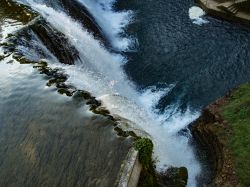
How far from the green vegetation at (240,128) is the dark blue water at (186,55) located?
1.57 metres

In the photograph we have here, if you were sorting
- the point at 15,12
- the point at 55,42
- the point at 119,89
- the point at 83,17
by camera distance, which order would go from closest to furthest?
the point at 55,42, the point at 15,12, the point at 119,89, the point at 83,17

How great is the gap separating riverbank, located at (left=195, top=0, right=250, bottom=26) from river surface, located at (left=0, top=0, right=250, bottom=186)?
1.12 ft

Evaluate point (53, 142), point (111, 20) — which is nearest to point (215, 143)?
point (53, 142)

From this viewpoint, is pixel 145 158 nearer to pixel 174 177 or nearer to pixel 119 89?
pixel 174 177

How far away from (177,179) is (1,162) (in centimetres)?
476

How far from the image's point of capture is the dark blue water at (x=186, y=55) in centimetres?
1606

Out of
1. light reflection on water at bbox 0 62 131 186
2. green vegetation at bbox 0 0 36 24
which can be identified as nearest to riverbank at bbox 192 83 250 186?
light reflection on water at bbox 0 62 131 186

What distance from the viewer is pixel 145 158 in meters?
9.86

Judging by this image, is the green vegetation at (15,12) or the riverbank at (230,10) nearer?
the green vegetation at (15,12)

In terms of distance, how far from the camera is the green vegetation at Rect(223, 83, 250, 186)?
11473mm

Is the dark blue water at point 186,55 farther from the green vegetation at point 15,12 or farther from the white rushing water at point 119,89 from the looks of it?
the green vegetation at point 15,12

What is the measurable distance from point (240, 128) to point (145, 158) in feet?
13.5

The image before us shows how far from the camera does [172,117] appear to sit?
48.6 ft

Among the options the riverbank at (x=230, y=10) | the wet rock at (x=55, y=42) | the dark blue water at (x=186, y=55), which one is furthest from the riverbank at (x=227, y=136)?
the riverbank at (x=230, y=10)
